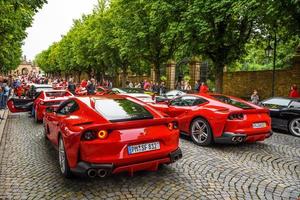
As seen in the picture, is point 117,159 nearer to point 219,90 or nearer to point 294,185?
point 294,185

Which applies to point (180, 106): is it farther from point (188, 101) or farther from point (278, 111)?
point (278, 111)

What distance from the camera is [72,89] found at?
87.9 feet

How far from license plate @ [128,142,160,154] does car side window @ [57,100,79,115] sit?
1.52 m

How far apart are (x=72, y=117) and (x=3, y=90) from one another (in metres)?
13.7

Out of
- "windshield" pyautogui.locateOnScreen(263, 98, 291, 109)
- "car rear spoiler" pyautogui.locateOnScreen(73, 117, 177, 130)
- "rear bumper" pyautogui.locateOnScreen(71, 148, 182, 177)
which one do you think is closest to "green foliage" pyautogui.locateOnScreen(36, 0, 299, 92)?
"windshield" pyautogui.locateOnScreen(263, 98, 291, 109)

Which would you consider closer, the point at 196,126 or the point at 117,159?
the point at 117,159

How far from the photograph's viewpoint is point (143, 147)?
495 centimetres

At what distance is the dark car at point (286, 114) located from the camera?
10.5m

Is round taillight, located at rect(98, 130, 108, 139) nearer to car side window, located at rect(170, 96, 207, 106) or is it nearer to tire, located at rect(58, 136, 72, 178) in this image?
tire, located at rect(58, 136, 72, 178)

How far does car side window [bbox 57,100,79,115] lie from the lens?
19.7ft

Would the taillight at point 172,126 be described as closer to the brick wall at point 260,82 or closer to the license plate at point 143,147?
the license plate at point 143,147

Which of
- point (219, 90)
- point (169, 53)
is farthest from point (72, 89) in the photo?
point (219, 90)

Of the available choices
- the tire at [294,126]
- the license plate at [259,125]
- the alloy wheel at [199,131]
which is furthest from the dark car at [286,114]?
the alloy wheel at [199,131]

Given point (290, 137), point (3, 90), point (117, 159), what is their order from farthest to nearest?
point (3, 90) → point (290, 137) → point (117, 159)
